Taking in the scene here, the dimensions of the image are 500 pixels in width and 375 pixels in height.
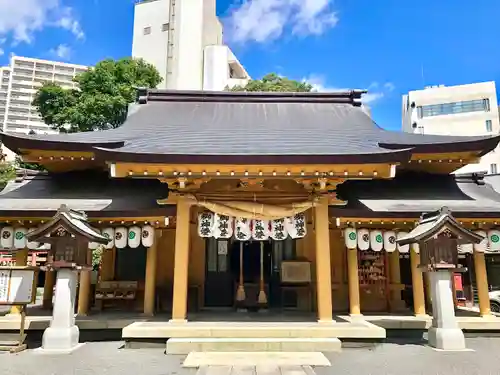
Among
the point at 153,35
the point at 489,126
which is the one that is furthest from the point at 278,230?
the point at 489,126

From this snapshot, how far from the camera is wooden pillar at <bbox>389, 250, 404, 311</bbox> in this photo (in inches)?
414

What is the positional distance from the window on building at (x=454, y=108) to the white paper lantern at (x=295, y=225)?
132 feet

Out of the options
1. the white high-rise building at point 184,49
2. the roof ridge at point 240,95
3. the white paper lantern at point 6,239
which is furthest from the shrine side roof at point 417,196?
the white high-rise building at point 184,49

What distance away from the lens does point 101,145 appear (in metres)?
8.61

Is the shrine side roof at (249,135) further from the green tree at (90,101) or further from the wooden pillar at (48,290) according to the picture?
the green tree at (90,101)

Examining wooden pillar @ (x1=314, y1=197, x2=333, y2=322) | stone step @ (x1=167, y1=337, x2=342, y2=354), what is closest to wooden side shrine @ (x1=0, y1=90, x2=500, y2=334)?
wooden pillar @ (x1=314, y1=197, x2=333, y2=322)

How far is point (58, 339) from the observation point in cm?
742

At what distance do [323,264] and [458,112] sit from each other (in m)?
40.8

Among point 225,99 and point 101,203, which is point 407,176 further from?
point 101,203

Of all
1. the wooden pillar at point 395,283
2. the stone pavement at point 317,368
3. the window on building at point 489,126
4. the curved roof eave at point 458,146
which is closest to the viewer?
the stone pavement at point 317,368

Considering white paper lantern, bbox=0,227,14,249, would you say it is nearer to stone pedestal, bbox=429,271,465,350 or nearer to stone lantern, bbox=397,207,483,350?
stone lantern, bbox=397,207,483,350

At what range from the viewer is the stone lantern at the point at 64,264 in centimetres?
746

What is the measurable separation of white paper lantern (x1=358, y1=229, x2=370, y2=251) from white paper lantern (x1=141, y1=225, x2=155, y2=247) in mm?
4786

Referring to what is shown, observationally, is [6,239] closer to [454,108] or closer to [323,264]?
[323,264]
